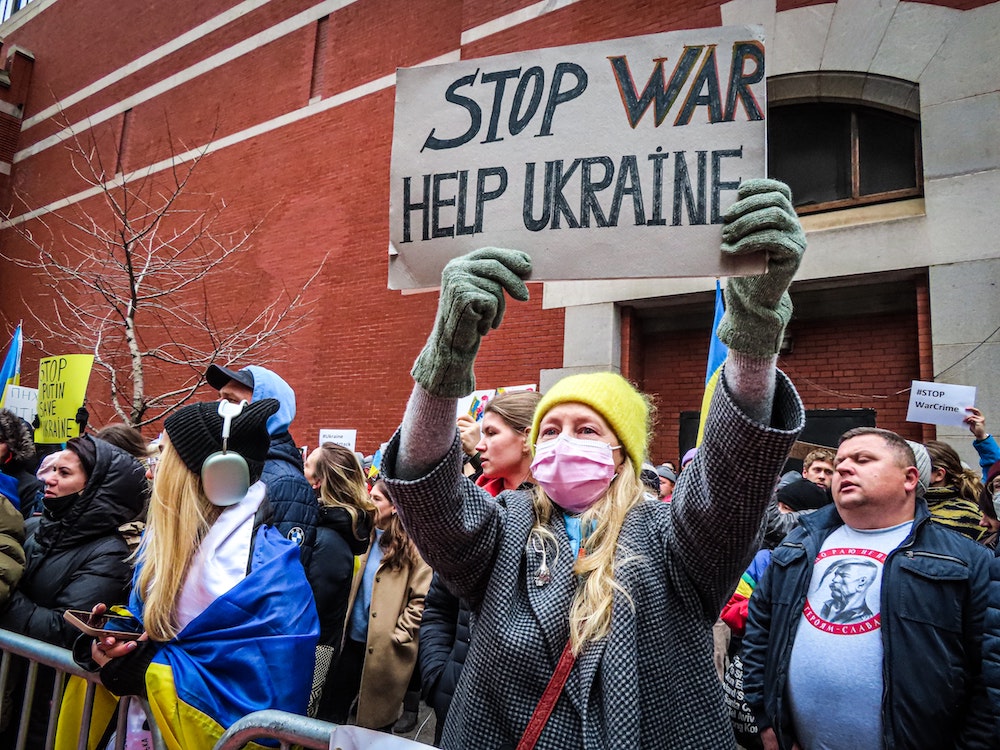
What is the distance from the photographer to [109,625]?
85.7 inches

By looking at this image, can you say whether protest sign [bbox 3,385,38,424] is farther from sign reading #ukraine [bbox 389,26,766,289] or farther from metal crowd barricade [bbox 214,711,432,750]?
sign reading #ukraine [bbox 389,26,766,289]

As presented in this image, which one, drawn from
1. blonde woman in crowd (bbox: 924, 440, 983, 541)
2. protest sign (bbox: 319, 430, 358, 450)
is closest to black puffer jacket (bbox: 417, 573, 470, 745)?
blonde woman in crowd (bbox: 924, 440, 983, 541)

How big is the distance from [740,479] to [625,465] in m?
0.47

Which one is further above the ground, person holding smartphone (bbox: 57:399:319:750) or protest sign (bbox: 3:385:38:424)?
protest sign (bbox: 3:385:38:424)

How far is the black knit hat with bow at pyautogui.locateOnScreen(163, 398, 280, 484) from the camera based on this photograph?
2.31m

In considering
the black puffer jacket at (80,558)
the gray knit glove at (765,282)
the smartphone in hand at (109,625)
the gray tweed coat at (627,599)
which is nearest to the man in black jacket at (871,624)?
A: the gray tweed coat at (627,599)

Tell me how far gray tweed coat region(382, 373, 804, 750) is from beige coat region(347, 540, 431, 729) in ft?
6.48

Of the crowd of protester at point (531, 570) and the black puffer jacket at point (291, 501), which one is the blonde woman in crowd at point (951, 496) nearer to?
the crowd of protester at point (531, 570)

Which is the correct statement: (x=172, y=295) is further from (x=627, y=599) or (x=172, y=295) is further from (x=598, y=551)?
(x=627, y=599)

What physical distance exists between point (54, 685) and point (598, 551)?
2041mm

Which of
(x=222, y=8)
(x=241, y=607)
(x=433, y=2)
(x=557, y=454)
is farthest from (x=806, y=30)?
(x=222, y=8)

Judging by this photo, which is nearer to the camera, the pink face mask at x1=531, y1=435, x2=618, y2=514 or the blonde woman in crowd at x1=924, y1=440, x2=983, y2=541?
the pink face mask at x1=531, y1=435, x2=618, y2=514

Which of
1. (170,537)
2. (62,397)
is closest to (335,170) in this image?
(62,397)

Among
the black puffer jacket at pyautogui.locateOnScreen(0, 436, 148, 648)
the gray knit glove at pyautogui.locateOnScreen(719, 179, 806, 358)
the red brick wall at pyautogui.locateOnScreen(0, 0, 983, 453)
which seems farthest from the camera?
the red brick wall at pyautogui.locateOnScreen(0, 0, 983, 453)
